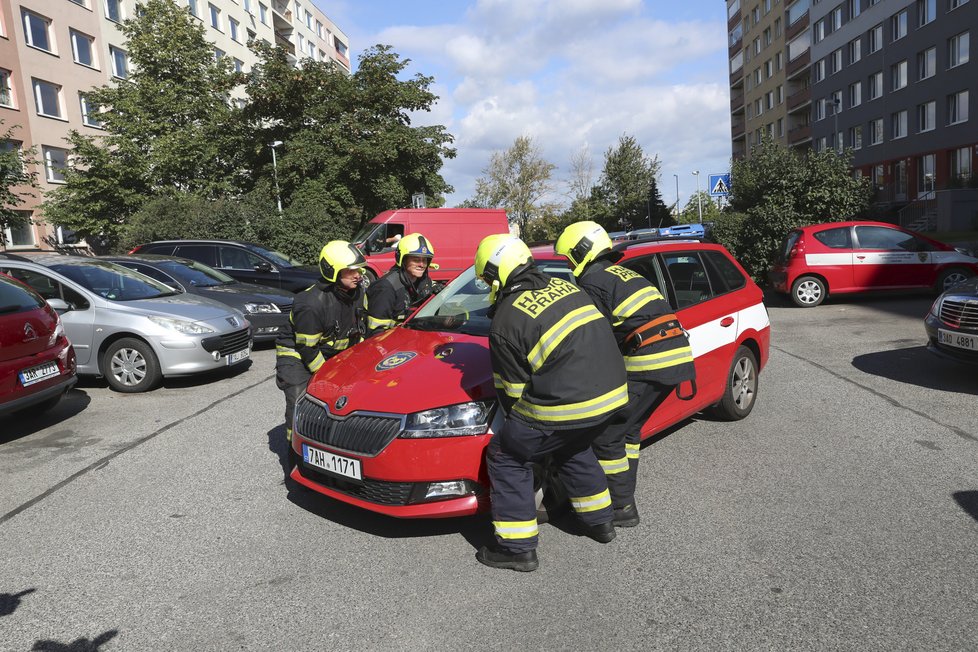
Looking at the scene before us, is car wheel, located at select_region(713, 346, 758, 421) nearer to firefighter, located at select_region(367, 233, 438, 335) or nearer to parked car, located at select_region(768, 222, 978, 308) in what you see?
firefighter, located at select_region(367, 233, 438, 335)

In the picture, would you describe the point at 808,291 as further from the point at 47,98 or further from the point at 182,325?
the point at 47,98

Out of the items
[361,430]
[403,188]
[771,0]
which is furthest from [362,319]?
[771,0]

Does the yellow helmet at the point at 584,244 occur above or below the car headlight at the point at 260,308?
above

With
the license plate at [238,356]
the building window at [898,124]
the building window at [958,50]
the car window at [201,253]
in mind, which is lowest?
the license plate at [238,356]

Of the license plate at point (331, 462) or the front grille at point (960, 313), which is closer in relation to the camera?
the license plate at point (331, 462)

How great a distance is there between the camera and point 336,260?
4.82 m

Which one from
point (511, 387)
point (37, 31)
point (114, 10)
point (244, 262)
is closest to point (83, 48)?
point (37, 31)

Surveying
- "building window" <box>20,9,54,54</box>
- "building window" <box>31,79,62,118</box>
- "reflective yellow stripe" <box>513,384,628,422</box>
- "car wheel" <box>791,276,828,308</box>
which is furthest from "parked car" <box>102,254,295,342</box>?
"building window" <box>20,9,54,54</box>

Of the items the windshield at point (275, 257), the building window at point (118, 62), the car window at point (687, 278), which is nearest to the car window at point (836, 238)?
the car window at point (687, 278)

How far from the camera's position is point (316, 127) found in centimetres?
2652

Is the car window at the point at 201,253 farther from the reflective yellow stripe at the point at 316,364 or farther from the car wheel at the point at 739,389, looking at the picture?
the car wheel at the point at 739,389

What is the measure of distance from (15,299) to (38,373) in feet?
2.47

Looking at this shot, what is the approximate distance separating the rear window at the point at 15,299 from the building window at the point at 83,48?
3301 centimetres

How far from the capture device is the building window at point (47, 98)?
30938 millimetres
